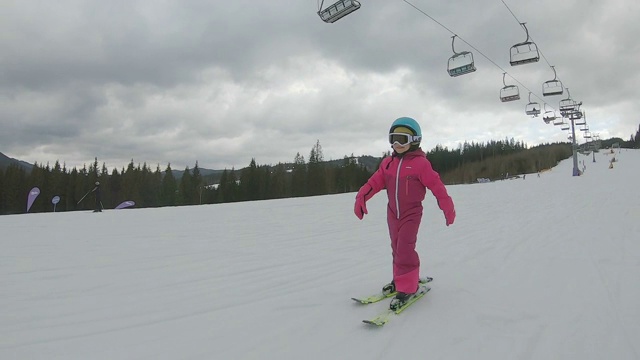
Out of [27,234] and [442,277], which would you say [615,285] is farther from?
[27,234]

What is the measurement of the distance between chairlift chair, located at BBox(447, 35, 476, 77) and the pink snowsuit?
9184 millimetres

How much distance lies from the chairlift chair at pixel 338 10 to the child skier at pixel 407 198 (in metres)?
5.01

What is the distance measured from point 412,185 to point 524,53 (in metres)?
11.4

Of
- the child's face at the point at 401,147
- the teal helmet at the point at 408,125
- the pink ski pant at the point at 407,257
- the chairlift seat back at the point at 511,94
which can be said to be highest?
the chairlift seat back at the point at 511,94

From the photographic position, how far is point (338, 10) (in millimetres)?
7703

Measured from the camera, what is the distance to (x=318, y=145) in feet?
325

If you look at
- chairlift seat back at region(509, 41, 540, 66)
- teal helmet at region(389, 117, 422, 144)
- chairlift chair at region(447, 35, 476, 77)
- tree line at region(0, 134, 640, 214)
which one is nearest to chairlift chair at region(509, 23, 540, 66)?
chairlift seat back at region(509, 41, 540, 66)

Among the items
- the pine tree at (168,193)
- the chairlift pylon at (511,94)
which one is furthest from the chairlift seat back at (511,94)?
the pine tree at (168,193)

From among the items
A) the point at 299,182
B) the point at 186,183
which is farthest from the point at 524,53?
the point at 186,183

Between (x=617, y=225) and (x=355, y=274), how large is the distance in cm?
695

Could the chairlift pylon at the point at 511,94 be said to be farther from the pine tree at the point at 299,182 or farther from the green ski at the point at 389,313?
the pine tree at the point at 299,182

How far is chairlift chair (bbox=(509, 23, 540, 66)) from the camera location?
1144cm

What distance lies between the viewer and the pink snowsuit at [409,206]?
3299 mm

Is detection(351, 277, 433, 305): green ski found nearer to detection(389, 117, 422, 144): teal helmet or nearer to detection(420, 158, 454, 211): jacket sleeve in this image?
detection(420, 158, 454, 211): jacket sleeve
